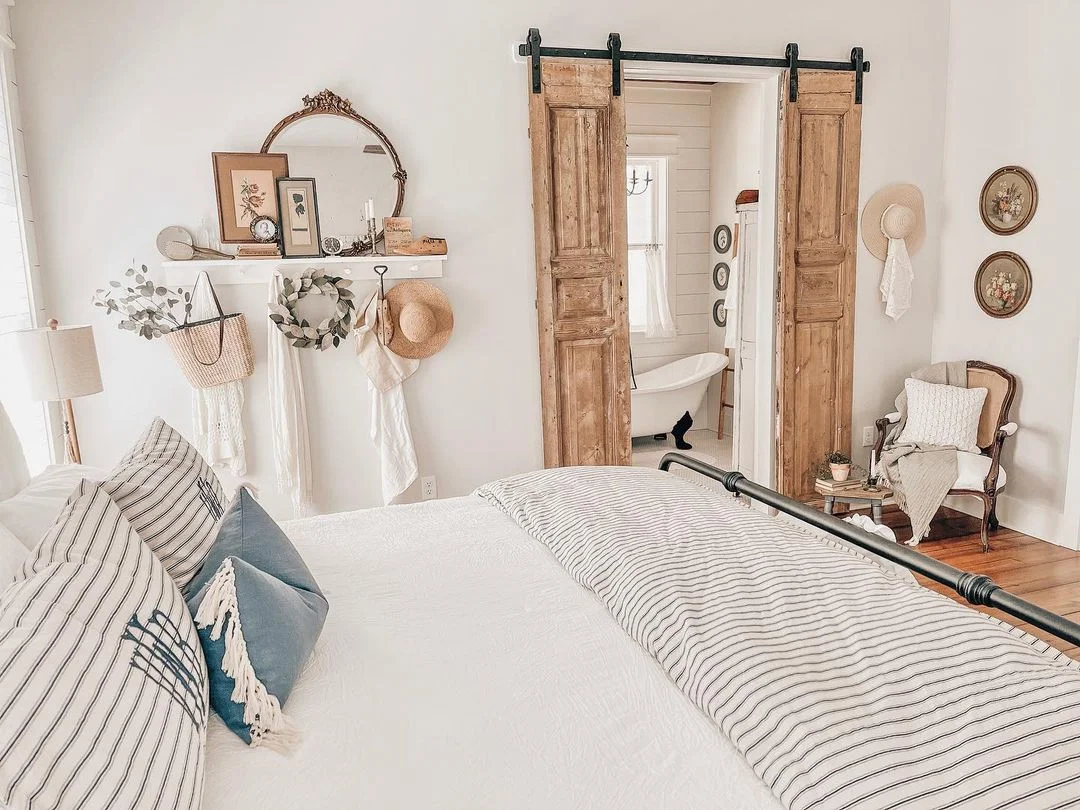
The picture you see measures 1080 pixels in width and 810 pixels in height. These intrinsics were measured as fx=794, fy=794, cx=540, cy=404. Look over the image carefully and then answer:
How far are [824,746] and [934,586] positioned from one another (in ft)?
8.20

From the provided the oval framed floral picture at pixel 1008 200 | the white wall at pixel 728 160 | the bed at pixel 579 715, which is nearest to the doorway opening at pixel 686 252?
the white wall at pixel 728 160

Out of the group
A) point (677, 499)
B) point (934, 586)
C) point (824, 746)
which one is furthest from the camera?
point (934, 586)

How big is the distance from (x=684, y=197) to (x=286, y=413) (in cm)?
372

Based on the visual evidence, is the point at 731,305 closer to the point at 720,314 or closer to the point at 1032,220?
the point at 720,314

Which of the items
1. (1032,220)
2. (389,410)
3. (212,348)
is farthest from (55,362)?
(1032,220)

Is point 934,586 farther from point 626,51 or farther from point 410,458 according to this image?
point 626,51

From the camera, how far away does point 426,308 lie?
11.4 feet

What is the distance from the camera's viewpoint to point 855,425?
4418 mm

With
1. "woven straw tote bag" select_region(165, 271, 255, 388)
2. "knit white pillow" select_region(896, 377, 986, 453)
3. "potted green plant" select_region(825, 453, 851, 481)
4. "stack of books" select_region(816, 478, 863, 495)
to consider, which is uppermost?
"woven straw tote bag" select_region(165, 271, 255, 388)

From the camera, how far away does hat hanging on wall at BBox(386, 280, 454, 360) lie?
3506 millimetres

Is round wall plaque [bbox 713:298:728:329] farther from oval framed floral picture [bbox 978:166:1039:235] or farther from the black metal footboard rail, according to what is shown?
the black metal footboard rail

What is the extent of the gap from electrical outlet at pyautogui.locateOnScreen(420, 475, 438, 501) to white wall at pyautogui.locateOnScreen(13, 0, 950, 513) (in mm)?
59

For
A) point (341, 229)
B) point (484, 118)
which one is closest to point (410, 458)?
point (341, 229)

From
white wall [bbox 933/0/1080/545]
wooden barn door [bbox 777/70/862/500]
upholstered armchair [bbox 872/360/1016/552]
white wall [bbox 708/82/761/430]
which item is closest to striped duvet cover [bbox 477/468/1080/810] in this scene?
upholstered armchair [bbox 872/360/1016/552]
